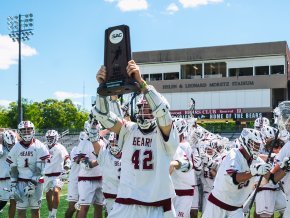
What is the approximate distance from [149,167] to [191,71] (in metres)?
42.6

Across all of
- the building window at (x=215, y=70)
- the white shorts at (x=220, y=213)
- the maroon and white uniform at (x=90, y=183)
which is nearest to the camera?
the white shorts at (x=220, y=213)

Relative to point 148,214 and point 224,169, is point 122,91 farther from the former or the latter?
point 224,169

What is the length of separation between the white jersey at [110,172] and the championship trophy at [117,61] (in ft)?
11.6

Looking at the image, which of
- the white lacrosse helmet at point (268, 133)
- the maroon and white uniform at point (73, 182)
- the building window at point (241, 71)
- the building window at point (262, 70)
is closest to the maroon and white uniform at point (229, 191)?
the white lacrosse helmet at point (268, 133)

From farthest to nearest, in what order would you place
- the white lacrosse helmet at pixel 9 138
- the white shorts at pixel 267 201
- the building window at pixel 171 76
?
the building window at pixel 171 76, the white lacrosse helmet at pixel 9 138, the white shorts at pixel 267 201

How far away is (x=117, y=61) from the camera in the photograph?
437 cm

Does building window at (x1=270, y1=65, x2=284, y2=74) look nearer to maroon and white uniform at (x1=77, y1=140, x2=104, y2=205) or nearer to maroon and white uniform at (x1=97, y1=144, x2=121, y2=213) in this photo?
maroon and white uniform at (x1=77, y1=140, x2=104, y2=205)

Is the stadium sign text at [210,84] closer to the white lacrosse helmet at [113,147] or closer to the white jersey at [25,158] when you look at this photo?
the white jersey at [25,158]

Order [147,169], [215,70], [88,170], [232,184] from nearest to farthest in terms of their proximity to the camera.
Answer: [147,169]
[232,184]
[88,170]
[215,70]

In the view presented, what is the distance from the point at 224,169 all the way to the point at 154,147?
168 cm

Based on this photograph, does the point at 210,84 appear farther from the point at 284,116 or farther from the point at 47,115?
the point at 284,116

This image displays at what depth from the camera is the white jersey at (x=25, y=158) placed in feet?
28.5

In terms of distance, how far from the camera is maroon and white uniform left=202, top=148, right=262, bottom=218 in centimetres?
609

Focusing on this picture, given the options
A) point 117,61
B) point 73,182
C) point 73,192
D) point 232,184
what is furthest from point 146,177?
point 73,182
